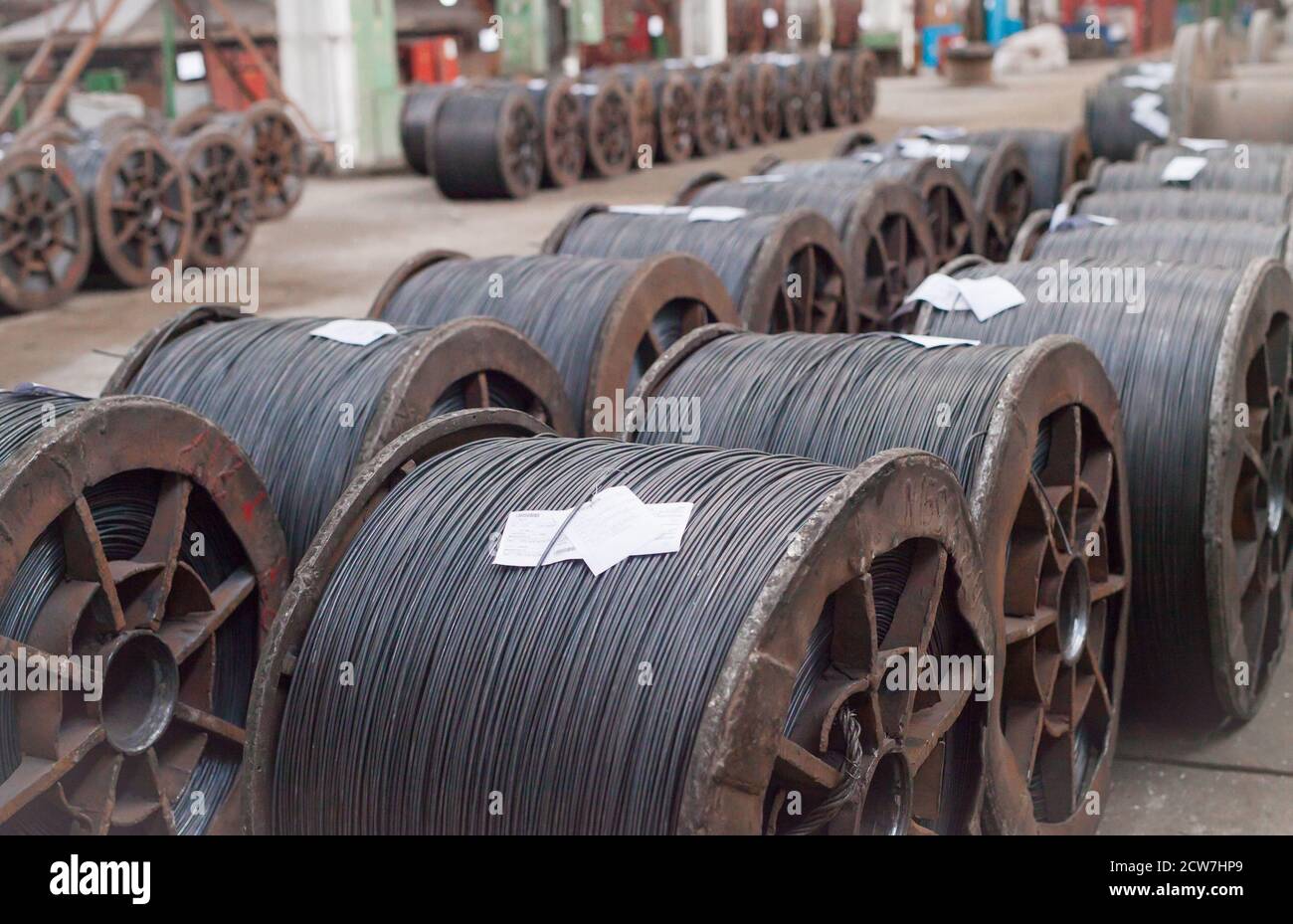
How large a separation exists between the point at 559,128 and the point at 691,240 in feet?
33.2

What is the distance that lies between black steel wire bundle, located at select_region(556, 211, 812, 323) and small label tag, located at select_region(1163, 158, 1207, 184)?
2.25 meters

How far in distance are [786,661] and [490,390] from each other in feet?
6.83

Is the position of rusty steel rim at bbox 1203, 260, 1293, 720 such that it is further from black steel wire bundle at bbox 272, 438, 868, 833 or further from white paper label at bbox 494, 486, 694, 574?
white paper label at bbox 494, 486, 694, 574

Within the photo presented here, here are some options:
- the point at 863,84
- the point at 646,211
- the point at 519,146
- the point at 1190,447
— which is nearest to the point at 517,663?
the point at 1190,447

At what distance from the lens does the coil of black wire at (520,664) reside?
2.46 meters

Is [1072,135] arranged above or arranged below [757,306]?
above

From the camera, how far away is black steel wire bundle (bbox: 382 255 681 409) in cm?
495

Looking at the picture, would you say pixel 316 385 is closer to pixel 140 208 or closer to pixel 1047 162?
pixel 140 208

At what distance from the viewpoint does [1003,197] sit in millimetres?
9430

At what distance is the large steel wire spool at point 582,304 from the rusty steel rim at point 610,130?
11149mm

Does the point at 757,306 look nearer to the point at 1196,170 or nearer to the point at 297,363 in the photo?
the point at 297,363

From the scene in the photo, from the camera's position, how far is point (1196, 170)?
7121 millimetres
